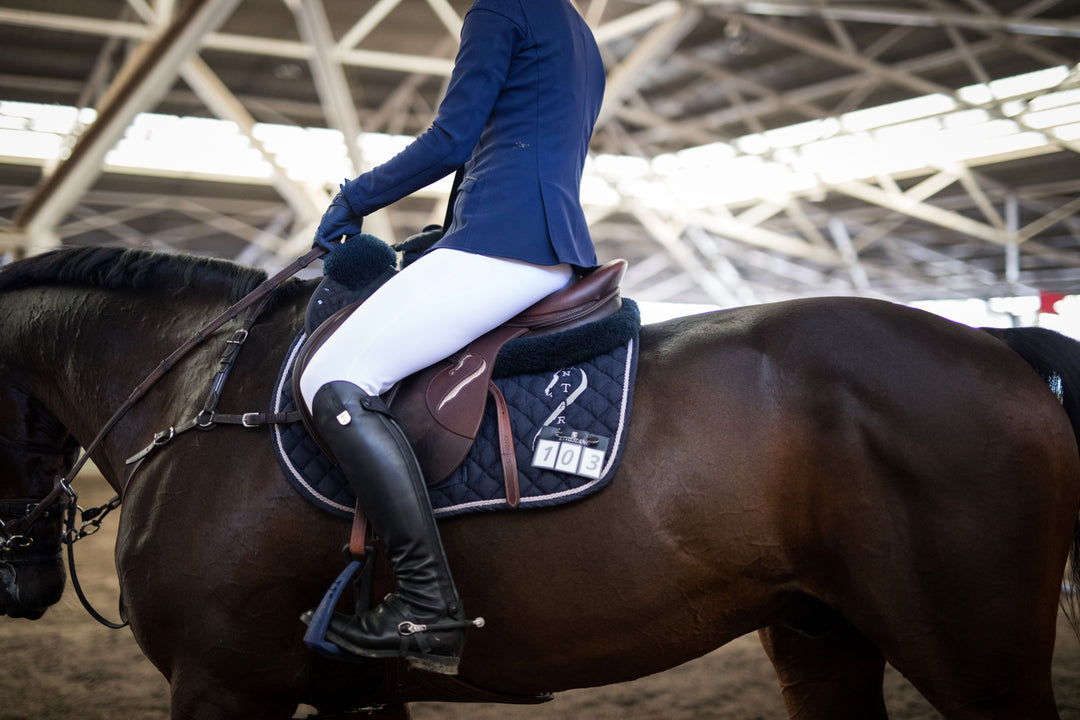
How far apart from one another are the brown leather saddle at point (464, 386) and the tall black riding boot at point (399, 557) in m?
0.11

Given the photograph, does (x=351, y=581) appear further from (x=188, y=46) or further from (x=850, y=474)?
(x=188, y=46)

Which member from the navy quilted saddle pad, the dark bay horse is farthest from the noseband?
the navy quilted saddle pad

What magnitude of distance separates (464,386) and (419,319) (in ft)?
0.67

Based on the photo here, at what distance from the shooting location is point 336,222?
2.03m

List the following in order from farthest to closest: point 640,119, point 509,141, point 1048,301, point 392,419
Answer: point 640,119 → point 1048,301 → point 509,141 → point 392,419

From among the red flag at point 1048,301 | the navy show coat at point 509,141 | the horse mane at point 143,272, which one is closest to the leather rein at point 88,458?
the horse mane at point 143,272

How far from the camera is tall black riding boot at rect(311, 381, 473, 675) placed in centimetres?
173

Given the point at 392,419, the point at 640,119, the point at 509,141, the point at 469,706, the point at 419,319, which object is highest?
the point at 640,119

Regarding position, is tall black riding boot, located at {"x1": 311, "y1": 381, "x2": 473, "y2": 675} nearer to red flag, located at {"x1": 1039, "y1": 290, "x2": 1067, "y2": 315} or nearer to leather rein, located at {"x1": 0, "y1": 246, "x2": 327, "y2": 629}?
leather rein, located at {"x1": 0, "y1": 246, "x2": 327, "y2": 629}

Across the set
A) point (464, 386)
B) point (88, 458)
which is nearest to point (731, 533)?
point (464, 386)

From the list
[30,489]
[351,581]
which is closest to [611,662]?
[351,581]

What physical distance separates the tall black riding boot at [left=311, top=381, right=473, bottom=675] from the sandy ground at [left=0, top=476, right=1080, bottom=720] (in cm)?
224

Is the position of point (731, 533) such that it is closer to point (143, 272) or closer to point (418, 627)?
point (418, 627)

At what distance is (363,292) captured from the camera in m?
2.11
